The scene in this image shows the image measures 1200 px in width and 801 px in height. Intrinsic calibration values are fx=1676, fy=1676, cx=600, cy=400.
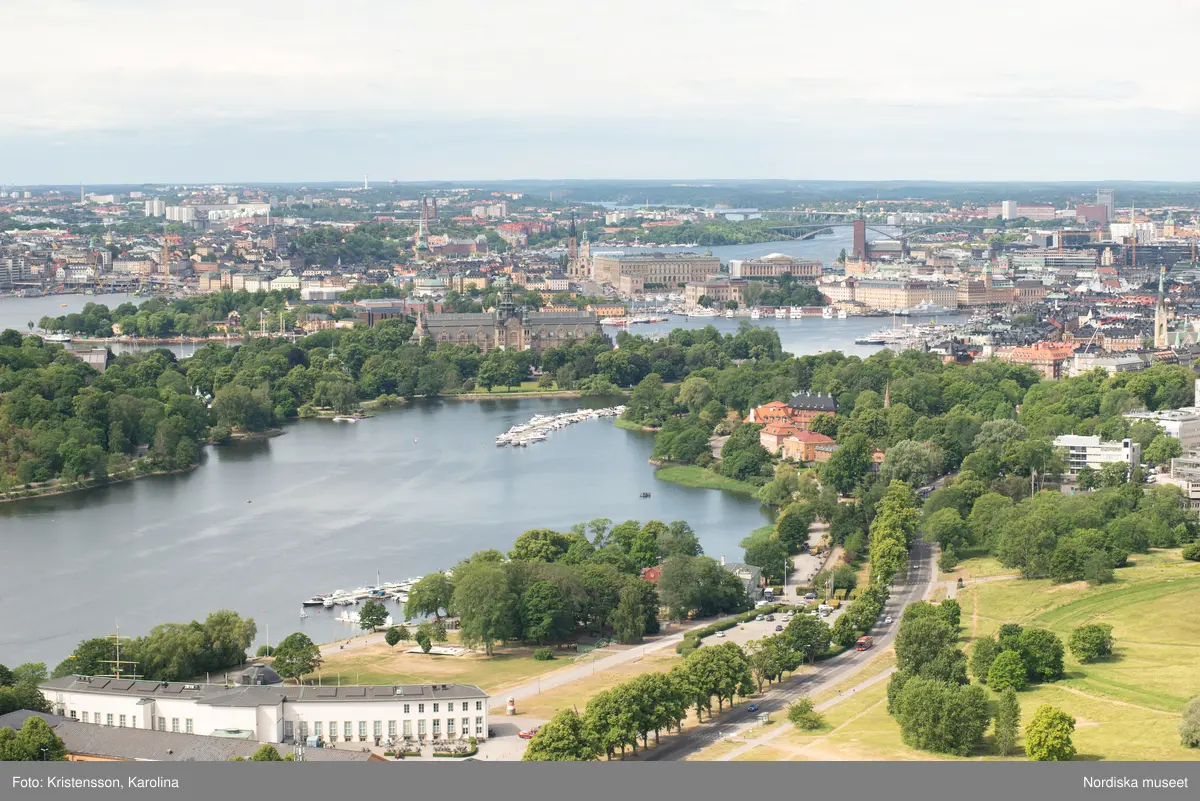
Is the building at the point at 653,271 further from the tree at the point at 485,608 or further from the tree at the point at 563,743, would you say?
the tree at the point at 563,743

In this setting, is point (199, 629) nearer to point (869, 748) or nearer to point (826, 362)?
point (869, 748)

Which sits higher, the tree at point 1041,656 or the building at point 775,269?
the building at point 775,269

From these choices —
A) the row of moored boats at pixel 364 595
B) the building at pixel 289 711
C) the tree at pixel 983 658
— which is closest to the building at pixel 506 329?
the row of moored boats at pixel 364 595

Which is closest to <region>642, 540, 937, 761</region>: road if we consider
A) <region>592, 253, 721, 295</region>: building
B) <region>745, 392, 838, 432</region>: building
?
<region>745, 392, 838, 432</region>: building

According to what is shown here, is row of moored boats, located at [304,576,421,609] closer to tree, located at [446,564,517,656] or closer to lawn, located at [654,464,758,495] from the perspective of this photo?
tree, located at [446,564,517,656]

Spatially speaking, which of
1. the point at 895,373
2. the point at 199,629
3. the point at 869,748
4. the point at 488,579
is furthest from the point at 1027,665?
the point at 895,373
